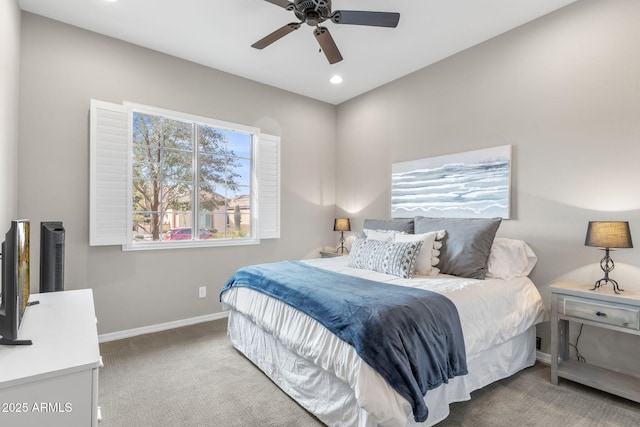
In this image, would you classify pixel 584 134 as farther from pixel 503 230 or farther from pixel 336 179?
pixel 336 179

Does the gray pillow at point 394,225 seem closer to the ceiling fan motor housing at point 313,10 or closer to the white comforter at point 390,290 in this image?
the white comforter at point 390,290

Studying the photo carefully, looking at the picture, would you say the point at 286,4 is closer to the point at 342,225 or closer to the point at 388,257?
the point at 388,257

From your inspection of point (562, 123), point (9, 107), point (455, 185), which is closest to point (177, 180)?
point (9, 107)

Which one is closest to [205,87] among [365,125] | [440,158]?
[365,125]

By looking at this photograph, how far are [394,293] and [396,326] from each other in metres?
0.35

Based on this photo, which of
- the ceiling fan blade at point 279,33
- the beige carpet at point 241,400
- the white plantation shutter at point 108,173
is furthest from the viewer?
the white plantation shutter at point 108,173

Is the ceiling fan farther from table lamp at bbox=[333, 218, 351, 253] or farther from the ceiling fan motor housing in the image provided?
table lamp at bbox=[333, 218, 351, 253]

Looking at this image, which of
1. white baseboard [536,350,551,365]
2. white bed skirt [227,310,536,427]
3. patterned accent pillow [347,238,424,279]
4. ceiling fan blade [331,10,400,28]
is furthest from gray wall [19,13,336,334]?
white baseboard [536,350,551,365]

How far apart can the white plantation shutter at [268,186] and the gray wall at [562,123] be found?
75.5 inches

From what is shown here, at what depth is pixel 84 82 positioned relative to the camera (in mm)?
2996

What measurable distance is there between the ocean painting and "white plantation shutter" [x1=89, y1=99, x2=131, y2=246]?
2.91 metres

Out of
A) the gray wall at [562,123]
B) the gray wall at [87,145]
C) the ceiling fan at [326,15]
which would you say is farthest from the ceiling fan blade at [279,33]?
the gray wall at [562,123]

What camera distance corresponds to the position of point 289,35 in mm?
3088

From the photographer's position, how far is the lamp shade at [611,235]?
212cm
